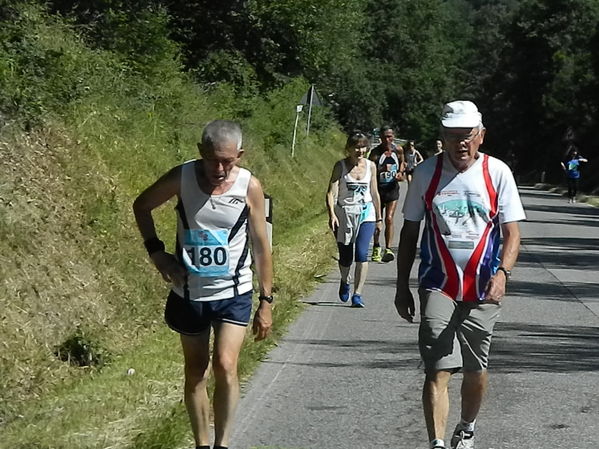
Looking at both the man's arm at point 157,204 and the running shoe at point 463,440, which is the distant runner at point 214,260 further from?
the running shoe at point 463,440

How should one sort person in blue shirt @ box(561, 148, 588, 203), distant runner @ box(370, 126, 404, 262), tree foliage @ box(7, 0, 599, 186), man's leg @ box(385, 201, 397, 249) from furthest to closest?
person in blue shirt @ box(561, 148, 588, 203) → tree foliage @ box(7, 0, 599, 186) → man's leg @ box(385, 201, 397, 249) → distant runner @ box(370, 126, 404, 262)

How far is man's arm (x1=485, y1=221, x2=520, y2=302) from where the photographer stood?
6828 mm

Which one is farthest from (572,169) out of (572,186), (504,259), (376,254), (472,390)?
(504,259)

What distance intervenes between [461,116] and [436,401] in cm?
155

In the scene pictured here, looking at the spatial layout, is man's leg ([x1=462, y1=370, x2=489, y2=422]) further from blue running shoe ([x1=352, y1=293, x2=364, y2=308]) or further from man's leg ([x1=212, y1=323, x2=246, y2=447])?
blue running shoe ([x1=352, y1=293, x2=364, y2=308])

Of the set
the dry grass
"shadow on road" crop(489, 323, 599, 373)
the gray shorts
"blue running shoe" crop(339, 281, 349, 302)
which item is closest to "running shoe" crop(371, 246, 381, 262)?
the dry grass

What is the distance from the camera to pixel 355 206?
1404 centimetres

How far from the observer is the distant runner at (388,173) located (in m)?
18.3

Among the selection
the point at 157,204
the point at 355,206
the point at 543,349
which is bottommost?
the point at 543,349

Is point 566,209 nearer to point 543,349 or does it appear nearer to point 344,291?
point 344,291

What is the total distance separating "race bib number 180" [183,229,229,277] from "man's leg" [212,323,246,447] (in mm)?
309

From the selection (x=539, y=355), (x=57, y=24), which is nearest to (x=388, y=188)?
(x=57, y=24)

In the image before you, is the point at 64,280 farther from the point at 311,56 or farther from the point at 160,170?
the point at 311,56

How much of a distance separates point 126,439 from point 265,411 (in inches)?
61.0
